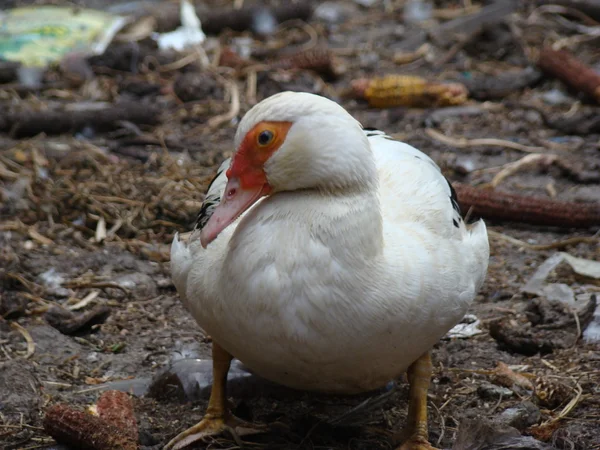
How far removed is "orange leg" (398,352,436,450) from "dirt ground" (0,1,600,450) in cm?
12

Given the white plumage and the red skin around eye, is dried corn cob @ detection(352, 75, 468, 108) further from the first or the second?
the red skin around eye

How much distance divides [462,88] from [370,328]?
188 inches

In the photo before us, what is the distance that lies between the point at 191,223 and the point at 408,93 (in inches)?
104

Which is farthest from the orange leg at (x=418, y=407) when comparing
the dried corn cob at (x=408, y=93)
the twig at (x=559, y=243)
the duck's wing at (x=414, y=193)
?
the dried corn cob at (x=408, y=93)

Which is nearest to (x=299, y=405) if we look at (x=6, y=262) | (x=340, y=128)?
(x=340, y=128)

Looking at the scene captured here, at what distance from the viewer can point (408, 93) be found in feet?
23.3

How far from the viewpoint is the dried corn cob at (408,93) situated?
7.12 m

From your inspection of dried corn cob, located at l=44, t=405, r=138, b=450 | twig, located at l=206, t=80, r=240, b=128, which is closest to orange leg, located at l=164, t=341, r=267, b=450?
dried corn cob, located at l=44, t=405, r=138, b=450

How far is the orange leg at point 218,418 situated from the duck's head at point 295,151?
2.44ft

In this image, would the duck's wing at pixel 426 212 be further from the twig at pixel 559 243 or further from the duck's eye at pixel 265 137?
the twig at pixel 559 243

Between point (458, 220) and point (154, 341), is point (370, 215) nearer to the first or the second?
point (458, 220)

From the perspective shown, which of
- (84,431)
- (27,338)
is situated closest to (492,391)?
(84,431)

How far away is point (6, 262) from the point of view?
465 cm

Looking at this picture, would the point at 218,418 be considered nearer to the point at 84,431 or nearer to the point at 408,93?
the point at 84,431
